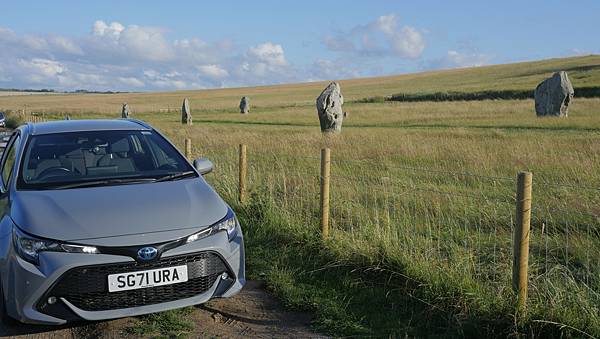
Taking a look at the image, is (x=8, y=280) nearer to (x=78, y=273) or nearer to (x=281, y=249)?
(x=78, y=273)

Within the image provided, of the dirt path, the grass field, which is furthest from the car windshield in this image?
the grass field

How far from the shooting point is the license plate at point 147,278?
429 centimetres

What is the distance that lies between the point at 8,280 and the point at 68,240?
540 mm

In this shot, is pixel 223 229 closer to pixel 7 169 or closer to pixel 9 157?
pixel 7 169

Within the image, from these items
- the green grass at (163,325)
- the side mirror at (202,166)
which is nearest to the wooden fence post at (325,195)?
the side mirror at (202,166)

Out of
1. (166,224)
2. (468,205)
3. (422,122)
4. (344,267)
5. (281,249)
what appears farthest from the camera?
(422,122)

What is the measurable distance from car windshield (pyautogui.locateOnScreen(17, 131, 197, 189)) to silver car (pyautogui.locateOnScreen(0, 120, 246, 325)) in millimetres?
26

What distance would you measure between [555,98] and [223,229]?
2995cm

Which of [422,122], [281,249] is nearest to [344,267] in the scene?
[281,249]

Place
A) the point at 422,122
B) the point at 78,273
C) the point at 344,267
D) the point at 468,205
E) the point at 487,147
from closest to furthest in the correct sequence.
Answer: the point at 78,273 → the point at 344,267 → the point at 468,205 → the point at 487,147 → the point at 422,122

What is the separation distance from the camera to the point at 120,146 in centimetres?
607

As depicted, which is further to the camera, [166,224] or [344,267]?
[344,267]

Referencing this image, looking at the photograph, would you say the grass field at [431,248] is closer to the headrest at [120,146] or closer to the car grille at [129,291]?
the car grille at [129,291]

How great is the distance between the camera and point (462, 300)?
15.3 ft
